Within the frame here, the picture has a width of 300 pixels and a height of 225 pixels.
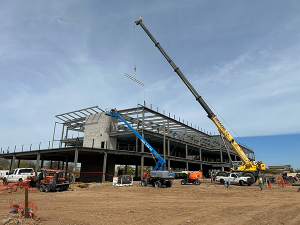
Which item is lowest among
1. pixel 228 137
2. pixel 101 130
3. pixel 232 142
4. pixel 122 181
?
pixel 122 181

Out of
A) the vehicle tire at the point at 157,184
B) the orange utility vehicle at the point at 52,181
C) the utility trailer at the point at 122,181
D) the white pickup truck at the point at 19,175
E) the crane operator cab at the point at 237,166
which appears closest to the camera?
the orange utility vehicle at the point at 52,181

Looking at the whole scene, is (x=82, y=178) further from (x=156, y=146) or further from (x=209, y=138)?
(x=209, y=138)

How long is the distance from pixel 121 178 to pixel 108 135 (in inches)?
428

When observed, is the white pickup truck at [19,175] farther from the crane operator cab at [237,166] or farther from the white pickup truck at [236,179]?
the crane operator cab at [237,166]

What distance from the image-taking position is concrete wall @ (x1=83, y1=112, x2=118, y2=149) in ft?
111

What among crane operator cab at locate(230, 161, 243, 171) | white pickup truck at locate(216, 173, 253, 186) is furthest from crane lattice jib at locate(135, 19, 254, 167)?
white pickup truck at locate(216, 173, 253, 186)

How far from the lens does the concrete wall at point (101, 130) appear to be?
111 feet

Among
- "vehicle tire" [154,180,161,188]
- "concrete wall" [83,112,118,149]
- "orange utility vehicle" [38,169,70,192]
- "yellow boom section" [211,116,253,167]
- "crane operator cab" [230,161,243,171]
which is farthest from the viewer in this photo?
"concrete wall" [83,112,118,149]

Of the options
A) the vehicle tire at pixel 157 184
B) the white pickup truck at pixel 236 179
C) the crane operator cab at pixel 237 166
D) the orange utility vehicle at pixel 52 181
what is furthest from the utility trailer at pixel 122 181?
the crane operator cab at pixel 237 166

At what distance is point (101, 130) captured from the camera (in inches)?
1348

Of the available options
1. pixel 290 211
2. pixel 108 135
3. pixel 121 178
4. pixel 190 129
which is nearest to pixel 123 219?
pixel 290 211

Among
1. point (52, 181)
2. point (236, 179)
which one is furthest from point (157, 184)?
point (236, 179)

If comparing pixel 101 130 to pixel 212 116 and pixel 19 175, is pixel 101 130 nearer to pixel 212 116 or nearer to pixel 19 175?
pixel 19 175

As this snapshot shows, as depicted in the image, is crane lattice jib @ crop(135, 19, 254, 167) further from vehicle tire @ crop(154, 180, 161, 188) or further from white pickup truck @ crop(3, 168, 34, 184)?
white pickup truck @ crop(3, 168, 34, 184)
